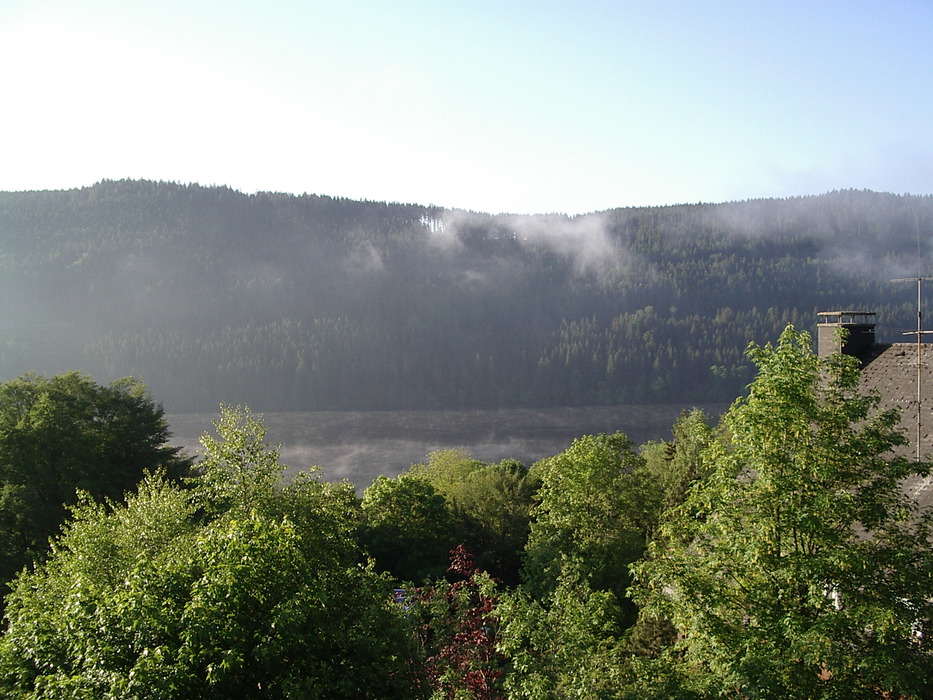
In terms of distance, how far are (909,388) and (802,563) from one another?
11135mm

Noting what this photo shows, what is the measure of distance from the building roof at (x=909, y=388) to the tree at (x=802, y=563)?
12.5 ft

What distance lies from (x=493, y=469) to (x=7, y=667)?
37.5m

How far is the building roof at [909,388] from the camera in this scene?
15055 mm

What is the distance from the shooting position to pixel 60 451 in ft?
107

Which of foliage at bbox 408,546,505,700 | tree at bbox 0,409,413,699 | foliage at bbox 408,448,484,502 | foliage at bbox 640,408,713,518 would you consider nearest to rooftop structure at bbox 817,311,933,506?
foliage at bbox 640,408,713,518

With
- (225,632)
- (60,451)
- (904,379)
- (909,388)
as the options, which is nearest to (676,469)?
(904,379)

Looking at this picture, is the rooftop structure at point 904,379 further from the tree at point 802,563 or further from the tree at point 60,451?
the tree at point 60,451

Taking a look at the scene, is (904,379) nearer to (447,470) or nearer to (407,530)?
(407,530)

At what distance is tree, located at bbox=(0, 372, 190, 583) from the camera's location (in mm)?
29531

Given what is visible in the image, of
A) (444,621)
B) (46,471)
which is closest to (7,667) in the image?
(444,621)

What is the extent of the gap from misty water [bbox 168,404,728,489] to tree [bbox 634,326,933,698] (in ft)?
238

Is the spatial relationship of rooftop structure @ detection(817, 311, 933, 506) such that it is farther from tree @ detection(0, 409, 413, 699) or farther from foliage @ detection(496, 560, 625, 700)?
tree @ detection(0, 409, 413, 699)

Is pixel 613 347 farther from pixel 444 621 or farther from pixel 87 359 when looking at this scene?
pixel 444 621

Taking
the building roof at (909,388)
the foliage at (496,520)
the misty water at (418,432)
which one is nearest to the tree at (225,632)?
the building roof at (909,388)
